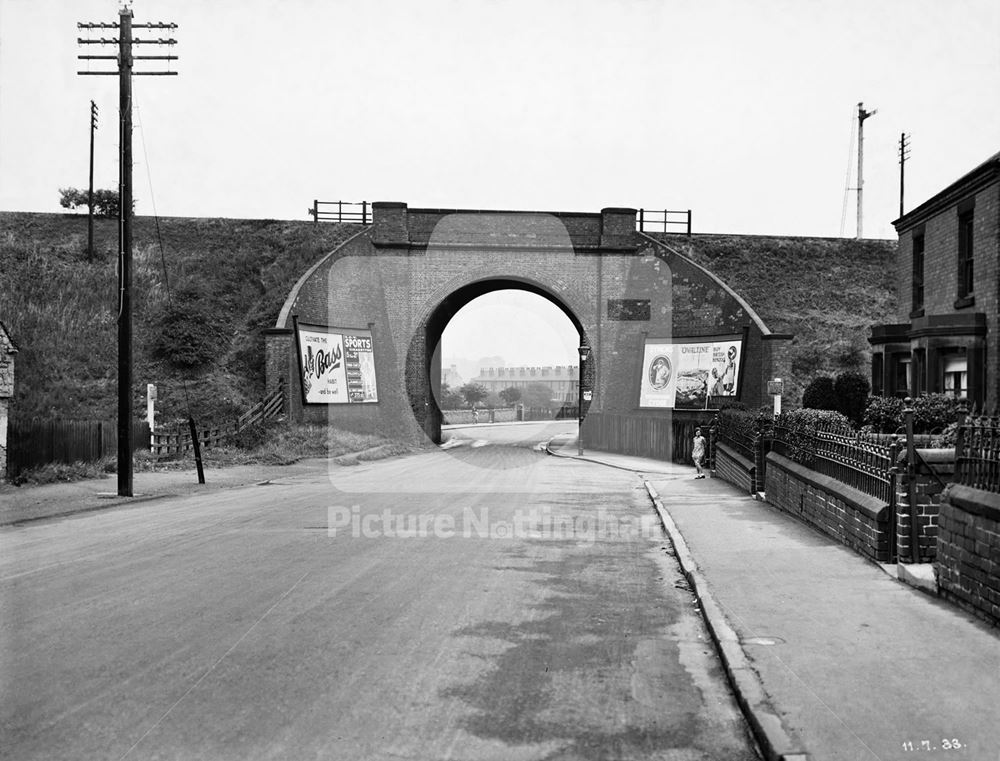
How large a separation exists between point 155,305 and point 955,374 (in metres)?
31.0

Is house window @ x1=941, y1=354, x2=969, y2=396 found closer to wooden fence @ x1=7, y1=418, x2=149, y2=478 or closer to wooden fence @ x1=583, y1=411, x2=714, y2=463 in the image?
wooden fence @ x1=583, y1=411, x2=714, y2=463

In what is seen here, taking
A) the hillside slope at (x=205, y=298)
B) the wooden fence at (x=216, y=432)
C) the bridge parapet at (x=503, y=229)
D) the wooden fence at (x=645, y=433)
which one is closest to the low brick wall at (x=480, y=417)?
the hillside slope at (x=205, y=298)

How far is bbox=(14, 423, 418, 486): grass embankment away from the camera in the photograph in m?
20.9

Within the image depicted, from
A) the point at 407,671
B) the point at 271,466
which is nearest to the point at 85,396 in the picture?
the point at 271,466

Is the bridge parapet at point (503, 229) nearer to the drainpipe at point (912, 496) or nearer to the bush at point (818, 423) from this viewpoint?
the bush at point (818, 423)

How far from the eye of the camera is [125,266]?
17.6 m

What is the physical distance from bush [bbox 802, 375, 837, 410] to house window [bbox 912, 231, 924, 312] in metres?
3.87

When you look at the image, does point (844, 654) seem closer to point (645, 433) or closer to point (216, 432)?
point (645, 433)

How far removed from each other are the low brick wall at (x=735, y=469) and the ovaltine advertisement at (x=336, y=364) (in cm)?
1708

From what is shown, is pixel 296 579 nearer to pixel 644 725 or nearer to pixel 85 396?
pixel 644 725

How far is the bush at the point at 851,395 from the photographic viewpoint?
25.7 metres

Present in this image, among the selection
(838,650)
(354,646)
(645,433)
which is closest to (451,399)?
(645,433)

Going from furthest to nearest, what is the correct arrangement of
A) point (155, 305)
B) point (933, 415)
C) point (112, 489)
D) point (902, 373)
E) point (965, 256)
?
point (155, 305) → point (902, 373) → point (965, 256) → point (112, 489) → point (933, 415)

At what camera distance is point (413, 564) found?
30.6 ft
